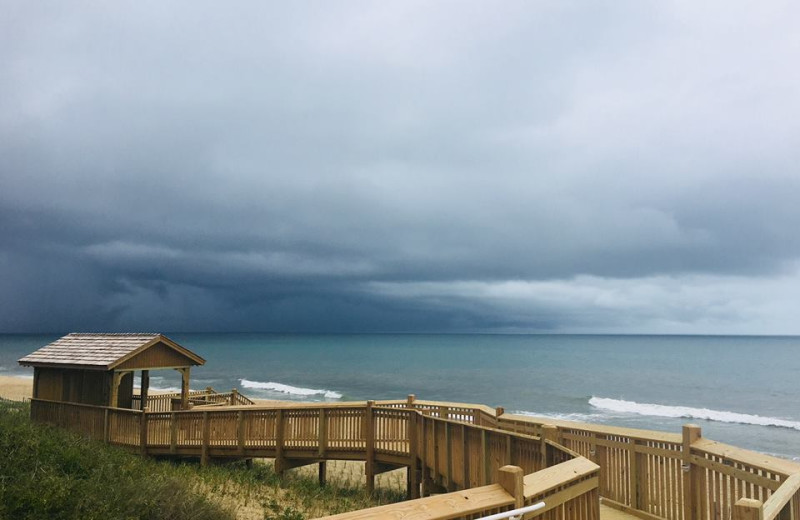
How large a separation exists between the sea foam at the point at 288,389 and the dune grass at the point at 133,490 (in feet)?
140

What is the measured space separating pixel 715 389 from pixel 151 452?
66048 millimetres

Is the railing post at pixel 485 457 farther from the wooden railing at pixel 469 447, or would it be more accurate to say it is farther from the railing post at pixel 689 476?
the railing post at pixel 689 476

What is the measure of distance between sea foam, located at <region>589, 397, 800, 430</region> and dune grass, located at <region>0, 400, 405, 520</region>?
3806 centimetres

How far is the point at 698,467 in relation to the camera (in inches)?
293

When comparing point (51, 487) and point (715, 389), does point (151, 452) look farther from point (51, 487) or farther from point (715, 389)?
point (715, 389)

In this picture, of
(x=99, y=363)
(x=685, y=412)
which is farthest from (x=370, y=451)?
(x=685, y=412)

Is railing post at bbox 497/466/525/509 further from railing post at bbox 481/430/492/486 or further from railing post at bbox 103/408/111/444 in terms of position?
railing post at bbox 103/408/111/444

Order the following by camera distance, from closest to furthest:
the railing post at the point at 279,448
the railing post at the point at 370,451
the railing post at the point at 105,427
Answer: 1. the railing post at the point at 370,451
2. the railing post at the point at 279,448
3. the railing post at the point at 105,427

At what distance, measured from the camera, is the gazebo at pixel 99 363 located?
60.5 ft

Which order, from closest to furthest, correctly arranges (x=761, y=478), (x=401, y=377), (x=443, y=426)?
(x=761, y=478), (x=443, y=426), (x=401, y=377)

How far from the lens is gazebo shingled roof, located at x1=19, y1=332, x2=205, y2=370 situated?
1839 cm

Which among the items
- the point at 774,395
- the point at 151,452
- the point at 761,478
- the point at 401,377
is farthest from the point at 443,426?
the point at 401,377

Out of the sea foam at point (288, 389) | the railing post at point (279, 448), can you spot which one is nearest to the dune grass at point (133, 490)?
the railing post at point (279, 448)

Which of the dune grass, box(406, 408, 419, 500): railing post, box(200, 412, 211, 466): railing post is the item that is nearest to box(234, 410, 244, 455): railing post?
the dune grass
